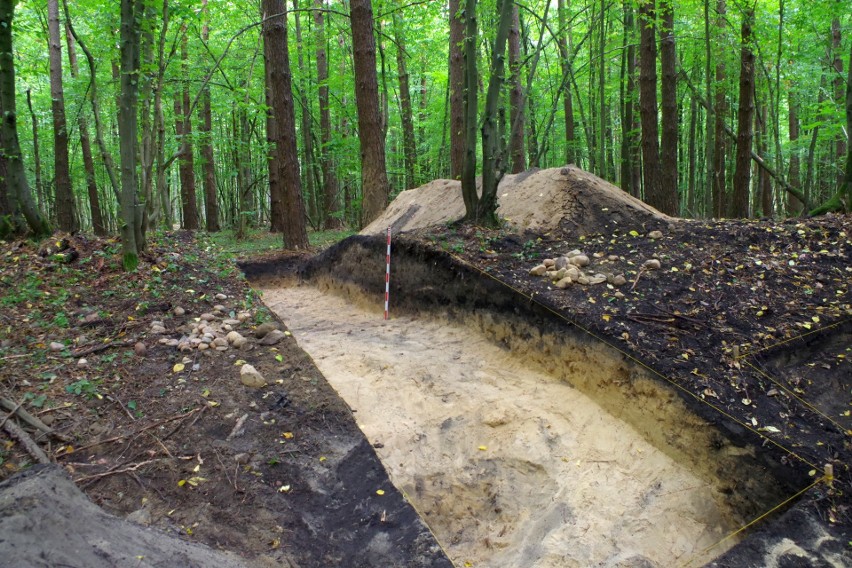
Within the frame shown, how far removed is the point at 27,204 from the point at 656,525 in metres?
7.38

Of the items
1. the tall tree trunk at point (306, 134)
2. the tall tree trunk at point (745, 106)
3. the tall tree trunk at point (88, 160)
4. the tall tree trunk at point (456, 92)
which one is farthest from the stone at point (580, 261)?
the tall tree trunk at point (88, 160)

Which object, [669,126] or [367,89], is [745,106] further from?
[367,89]

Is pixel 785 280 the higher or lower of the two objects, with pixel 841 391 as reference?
higher

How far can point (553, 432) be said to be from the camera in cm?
405

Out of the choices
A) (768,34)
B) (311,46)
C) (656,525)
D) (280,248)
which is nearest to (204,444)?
(656,525)

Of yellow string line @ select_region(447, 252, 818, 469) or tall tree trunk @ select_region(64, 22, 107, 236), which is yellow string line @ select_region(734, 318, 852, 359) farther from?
tall tree trunk @ select_region(64, 22, 107, 236)

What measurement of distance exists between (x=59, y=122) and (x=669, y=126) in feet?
36.6

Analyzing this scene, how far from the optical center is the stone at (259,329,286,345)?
464 centimetres

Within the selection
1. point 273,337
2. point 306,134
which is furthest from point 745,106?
point 306,134

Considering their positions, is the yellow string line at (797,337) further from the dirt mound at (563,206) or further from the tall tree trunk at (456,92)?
the tall tree trunk at (456,92)

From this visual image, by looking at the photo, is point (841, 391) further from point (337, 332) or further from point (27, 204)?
point (27, 204)

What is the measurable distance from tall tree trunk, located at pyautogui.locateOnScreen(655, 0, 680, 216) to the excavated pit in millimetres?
4750

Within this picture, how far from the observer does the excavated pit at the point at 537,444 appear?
125 inches

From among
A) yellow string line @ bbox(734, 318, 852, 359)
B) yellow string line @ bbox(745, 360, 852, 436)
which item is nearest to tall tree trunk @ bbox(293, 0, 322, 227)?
yellow string line @ bbox(734, 318, 852, 359)
